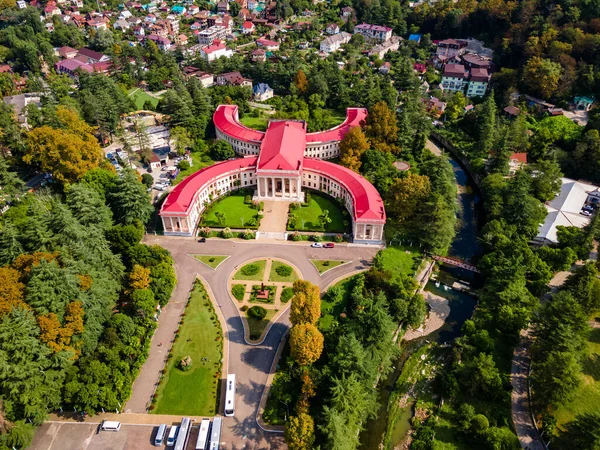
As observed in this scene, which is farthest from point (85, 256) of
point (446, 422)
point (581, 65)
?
point (581, 65)

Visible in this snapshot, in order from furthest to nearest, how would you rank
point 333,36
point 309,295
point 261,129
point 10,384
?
point 333,36
point 261,129
point 309,295
point 10,384

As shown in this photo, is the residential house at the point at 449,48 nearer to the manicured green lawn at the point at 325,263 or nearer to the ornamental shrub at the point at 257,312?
the manicured green lawn at the point at 325,263

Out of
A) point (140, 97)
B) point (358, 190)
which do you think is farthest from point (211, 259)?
point (140, 97)

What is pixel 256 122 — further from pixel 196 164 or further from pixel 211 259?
pixel 211 259

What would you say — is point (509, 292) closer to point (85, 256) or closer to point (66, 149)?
point (85, 256)

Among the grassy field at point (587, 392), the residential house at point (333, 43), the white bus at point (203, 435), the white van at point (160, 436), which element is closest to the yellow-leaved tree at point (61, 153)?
the white van at point (160, 436)

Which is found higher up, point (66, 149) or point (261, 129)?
point (66, 149)
